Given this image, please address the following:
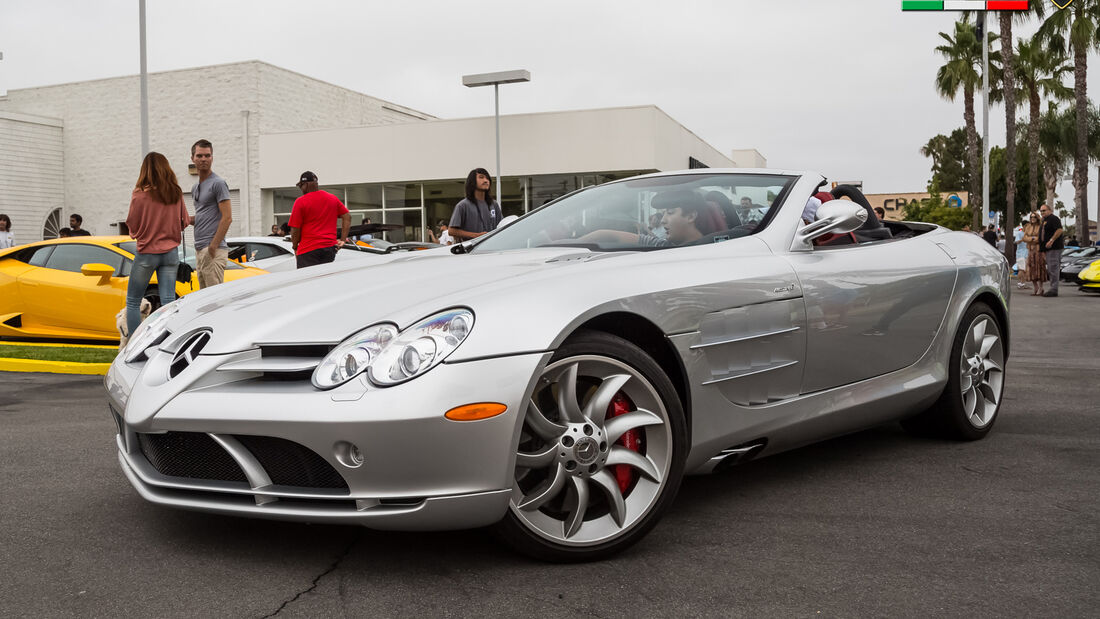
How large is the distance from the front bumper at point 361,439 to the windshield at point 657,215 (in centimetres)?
126

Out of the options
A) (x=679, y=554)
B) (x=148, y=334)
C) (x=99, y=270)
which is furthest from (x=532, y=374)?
(x=99, y=270)

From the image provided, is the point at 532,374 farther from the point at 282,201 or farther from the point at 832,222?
the point at 282,201

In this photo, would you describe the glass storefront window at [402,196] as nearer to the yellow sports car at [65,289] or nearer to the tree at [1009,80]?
the tree at [1009,80]

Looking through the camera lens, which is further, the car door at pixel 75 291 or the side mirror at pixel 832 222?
the car door at pixel 75 291

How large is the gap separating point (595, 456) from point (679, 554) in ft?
1.43

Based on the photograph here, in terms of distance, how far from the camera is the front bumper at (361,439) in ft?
8.41

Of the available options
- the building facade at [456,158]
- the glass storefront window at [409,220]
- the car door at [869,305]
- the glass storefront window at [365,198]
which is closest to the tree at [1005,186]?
the building facade at [456,158]

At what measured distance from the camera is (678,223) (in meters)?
3.87

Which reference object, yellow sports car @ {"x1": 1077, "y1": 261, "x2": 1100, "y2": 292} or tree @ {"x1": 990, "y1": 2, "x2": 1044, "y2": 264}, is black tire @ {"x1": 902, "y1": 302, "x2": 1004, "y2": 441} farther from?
tree @ {"x1": 990, "y1": 2, "x2": 1044, "y2": 264}

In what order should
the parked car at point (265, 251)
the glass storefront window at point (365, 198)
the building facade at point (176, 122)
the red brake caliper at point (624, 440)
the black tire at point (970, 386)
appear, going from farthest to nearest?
the building facade at point (176, 122)
the glass storefront window at point (365, 198)
the parked car at point (265, 251)
the black tire at point (970, 386)
the red brake caliper at point (624, 440)

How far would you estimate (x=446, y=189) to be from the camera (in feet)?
101

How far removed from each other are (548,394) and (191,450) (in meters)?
1.03

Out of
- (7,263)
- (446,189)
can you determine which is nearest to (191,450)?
(7,263)

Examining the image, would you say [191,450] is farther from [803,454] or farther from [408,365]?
[803,454]
